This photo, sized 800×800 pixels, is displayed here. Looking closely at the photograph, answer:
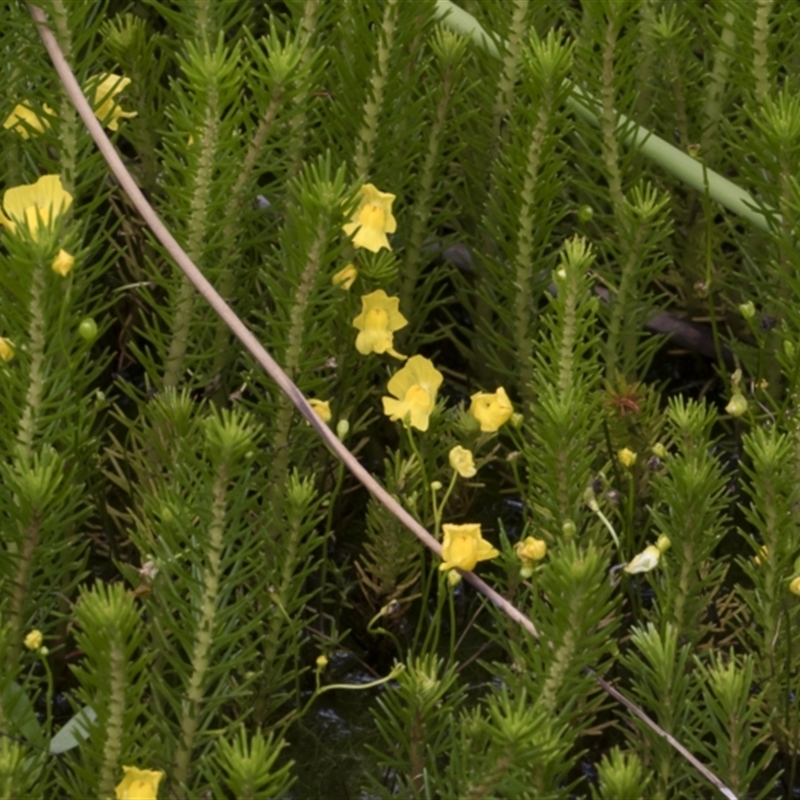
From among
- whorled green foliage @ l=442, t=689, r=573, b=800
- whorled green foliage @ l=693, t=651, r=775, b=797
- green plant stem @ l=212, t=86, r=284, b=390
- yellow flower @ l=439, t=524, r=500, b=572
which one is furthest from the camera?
green plant stem @ l=212, t=86, r=284, b=390

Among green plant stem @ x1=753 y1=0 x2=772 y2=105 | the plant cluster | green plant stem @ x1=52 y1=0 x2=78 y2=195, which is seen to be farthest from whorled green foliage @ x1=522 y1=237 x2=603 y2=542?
green plant stem @ x1=52 y1=0 x2=78 y2=195

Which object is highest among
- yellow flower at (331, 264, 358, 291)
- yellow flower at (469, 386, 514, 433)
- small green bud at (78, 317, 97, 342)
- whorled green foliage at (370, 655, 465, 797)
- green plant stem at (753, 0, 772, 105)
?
green plant stem at (753, 0, 772, 105)

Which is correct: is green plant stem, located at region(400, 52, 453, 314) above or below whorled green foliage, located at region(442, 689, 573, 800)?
above

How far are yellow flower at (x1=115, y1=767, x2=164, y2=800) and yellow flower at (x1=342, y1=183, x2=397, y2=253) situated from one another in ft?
1.72

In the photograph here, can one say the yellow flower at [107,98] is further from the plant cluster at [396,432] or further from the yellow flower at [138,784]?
the yellow flower at [138,784]

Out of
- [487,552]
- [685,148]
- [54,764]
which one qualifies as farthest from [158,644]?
[685,148]

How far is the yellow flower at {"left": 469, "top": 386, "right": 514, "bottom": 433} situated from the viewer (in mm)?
1307

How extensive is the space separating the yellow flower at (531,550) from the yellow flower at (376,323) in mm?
268

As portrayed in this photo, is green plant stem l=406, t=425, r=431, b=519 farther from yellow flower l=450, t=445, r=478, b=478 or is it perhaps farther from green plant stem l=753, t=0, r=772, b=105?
green plant stem l=753, t=0, r=772, b=105

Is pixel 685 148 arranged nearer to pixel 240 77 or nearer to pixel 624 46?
pixel 624 46

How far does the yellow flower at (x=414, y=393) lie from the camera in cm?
131

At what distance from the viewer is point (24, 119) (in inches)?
53.5

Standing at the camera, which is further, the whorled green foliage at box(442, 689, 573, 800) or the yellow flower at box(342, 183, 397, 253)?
the yellow flower at box(342, 183, 397, 253)

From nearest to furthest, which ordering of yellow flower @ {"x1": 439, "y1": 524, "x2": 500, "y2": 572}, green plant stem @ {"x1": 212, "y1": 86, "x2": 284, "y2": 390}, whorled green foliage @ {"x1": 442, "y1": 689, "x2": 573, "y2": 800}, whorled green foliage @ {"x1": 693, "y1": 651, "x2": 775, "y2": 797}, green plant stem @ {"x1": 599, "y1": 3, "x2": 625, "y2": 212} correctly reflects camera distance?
whorled green foliage @ {"x1": 442, "y1": 689, "x2": 573, "y2": 800} → whorled green foliage @ {"x1": 693, "y1": 651, "x2": 775, "y2": 797} → yellow flower @ {"x1": 439, "y1": 524, "x2": 500, "y2": 572} → green plant stem @ {"x1": 212, "y1": 86, "x2": 284, "y2": 390} → green plant stem @ {"x1": 599, "y1": 3, "x2": 625, "y2": 212}
